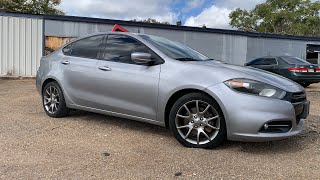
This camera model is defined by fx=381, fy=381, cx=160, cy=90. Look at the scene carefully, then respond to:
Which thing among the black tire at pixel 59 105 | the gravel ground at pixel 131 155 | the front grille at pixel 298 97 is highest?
the front grille at pixel 298 97

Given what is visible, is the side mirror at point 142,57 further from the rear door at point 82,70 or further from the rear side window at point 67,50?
the rear side window at point 67,50

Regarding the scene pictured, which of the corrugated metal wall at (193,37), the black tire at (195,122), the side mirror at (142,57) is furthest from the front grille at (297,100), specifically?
the corrugated metal wall at (193,37)

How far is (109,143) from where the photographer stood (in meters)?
5.14

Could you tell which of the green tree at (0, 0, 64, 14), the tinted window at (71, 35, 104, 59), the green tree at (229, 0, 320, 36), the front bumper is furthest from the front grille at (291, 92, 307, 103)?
the green tree at (229, 0, 320, 36)

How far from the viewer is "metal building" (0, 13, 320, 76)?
16953mm

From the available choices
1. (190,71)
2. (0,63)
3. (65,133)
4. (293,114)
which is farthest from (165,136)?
(0,63)

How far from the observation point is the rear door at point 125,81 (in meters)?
5.23

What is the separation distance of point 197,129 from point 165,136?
84cm

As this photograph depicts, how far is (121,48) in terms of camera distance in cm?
579

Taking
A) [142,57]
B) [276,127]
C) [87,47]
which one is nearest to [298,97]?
[276,127]

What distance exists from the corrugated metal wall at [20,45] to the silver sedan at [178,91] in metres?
11.7

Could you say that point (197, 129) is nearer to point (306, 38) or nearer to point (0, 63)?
point (0, 63)

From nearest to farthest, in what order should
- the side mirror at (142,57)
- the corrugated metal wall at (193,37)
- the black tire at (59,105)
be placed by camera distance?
the side mirror at (142,57) → the black tire at (59,105) → the corrugated metal wall at (193,37)

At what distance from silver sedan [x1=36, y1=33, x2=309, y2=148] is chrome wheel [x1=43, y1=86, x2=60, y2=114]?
0.53 feet
